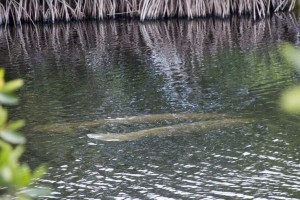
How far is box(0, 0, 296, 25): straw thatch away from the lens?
87.9 feet

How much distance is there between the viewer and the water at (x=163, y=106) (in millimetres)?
7980

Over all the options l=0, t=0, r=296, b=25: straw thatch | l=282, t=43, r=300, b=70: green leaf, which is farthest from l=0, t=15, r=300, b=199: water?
l=282, t=43, r=300, b=70: green leaf

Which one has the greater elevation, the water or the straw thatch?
the straw thatch

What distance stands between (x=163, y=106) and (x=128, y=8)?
56.9ft

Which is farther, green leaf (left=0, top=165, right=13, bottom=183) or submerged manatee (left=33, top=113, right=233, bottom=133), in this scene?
submerged manatee (left=33, top=113, right=233, bottom=133)

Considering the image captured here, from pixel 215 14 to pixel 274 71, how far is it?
1278 centimetres

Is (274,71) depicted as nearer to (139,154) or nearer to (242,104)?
(242,104)

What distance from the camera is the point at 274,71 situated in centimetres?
1458

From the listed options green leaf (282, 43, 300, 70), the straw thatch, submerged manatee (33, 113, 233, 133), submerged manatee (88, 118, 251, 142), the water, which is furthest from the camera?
the straw thatch

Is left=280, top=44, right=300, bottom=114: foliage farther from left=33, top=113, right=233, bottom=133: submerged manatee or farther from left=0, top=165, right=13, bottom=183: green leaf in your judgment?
left=33, top=113, right=233, bottom=133: submerged manatee

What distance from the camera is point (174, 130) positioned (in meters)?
10.4

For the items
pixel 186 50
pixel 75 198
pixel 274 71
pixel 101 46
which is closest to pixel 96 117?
pixel 75 198

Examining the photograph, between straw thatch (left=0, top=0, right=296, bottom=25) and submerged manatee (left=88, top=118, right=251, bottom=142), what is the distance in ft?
Result: 53.4

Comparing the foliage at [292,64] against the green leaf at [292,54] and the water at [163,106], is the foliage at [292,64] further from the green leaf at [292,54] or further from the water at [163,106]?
the water at [163,106]
